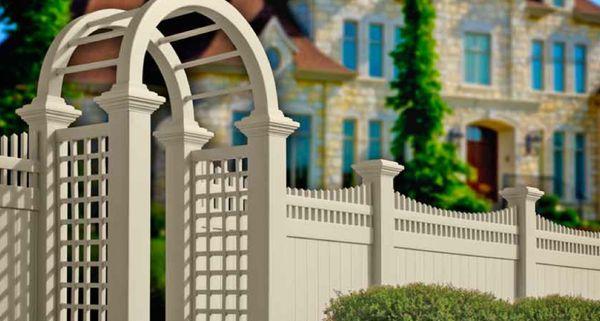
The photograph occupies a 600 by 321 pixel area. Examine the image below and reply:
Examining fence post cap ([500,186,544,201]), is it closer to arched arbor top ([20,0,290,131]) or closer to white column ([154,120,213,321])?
white column ([154,120,213,321])

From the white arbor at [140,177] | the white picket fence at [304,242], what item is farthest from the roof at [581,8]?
the white arbor at [140,177]

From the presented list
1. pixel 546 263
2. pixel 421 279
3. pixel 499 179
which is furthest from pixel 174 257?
pixel 499 179

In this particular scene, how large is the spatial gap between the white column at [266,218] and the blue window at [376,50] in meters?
16.9

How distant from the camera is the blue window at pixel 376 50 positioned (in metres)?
24.5

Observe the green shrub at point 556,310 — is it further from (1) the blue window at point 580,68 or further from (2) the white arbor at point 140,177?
(1) the blue window at point 580,68

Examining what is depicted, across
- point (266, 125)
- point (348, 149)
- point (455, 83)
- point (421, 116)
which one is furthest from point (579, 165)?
point (266, 125)

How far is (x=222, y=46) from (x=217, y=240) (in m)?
13.5

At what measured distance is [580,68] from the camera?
27.7 m

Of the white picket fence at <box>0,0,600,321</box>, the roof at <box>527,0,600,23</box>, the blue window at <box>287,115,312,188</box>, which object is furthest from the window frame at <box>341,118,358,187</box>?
the white picket fence at <box>0,0,600,321</box>

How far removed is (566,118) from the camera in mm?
27266

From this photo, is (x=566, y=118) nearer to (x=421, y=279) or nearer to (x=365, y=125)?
(x=365, y=125)

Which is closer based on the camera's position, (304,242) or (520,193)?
(304,242)

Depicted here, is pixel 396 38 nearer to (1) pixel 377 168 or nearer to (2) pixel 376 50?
(2) pixel 376 50

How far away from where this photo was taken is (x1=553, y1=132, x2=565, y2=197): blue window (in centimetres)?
2669
